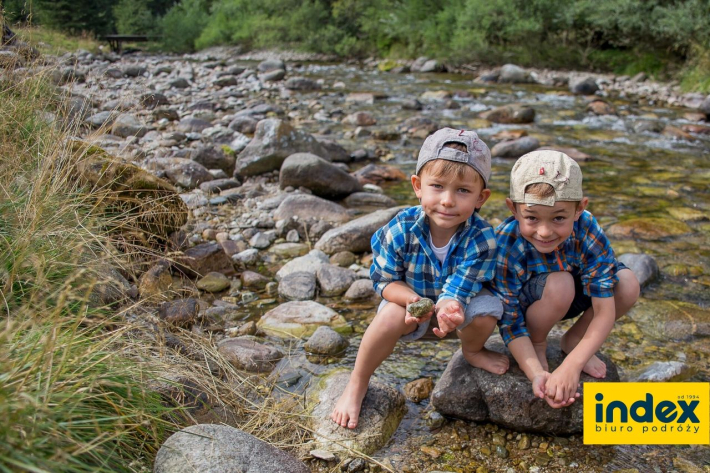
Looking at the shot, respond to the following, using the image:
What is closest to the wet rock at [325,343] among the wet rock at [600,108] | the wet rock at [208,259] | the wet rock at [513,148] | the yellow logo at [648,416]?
the wet rock at [208,259]

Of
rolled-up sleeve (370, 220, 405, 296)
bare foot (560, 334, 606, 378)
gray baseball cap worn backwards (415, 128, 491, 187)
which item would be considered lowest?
bare foot (560, 334, 606, 378)

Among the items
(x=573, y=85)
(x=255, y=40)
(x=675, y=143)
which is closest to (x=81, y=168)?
(x=675, y=143)

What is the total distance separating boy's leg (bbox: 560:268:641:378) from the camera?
8.70ft

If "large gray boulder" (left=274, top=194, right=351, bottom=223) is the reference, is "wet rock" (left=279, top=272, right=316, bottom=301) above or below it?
below

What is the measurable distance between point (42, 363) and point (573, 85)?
14.1m

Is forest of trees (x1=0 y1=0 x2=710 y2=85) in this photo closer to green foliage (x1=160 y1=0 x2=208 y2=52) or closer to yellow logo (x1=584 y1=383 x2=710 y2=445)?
green foliage (x1=160 y1=0 x2=208 y2=52)

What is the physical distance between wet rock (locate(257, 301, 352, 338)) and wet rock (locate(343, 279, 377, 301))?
27 cm

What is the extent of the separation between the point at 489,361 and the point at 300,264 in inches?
79.5

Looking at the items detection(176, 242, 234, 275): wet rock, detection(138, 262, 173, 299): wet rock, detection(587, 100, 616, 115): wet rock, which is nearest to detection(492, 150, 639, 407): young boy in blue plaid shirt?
detection(138, 262, 173, 299): wet rock

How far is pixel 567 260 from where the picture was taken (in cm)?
259

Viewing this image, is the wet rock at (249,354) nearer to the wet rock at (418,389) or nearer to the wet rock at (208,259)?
the wet rock at (418,389)

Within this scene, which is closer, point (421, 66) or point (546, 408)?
point (546, 408)

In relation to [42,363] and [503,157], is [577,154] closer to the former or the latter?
[503,157]

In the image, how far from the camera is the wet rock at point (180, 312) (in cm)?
330
